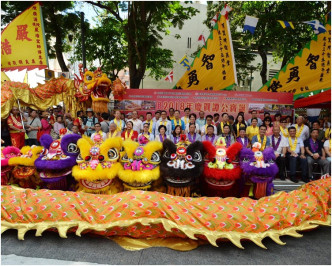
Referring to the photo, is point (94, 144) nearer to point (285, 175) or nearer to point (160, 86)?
point (285, 175)

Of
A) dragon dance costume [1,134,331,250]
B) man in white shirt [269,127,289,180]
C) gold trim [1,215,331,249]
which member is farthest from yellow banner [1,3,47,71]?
man in white shirt [269,127,289,180]

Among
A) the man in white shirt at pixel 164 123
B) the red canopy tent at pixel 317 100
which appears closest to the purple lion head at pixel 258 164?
the man in white shirt at pixel 164 123

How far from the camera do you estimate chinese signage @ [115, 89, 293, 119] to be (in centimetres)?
623

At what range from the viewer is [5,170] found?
298 centimetres

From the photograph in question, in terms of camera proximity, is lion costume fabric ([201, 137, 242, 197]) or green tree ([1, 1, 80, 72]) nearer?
lion costume fabric ([201, 137, 242, 197])

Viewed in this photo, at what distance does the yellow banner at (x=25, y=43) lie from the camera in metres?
4.67

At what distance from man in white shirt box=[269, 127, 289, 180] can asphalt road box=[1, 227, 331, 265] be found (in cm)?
199

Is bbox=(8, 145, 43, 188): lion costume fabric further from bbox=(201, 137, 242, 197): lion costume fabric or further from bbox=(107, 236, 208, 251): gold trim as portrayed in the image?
bbox=(201, 137, 242, 197): lion costume fabric

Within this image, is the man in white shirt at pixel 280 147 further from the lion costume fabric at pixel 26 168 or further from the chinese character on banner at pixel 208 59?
the lion costume fabric at pixel 26 168

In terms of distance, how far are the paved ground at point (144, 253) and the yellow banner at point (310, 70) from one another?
5478mm

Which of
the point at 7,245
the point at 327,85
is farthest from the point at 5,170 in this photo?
the point at 327,85

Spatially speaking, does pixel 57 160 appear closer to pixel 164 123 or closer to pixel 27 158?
pixel 27 158

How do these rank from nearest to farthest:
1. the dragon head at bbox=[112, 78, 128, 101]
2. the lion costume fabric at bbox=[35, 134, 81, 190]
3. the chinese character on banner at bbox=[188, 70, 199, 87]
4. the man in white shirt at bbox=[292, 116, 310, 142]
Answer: the lion costume fabric at bbox=[35, 134, 81, 190], the man in white shirt at bbox=[292, 116, 310, 142], the dragon head at bbox=[112, 78, 128, 101], the chinese character on banner at bbox=[188, 70, 199, 87]

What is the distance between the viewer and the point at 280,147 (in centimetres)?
421
